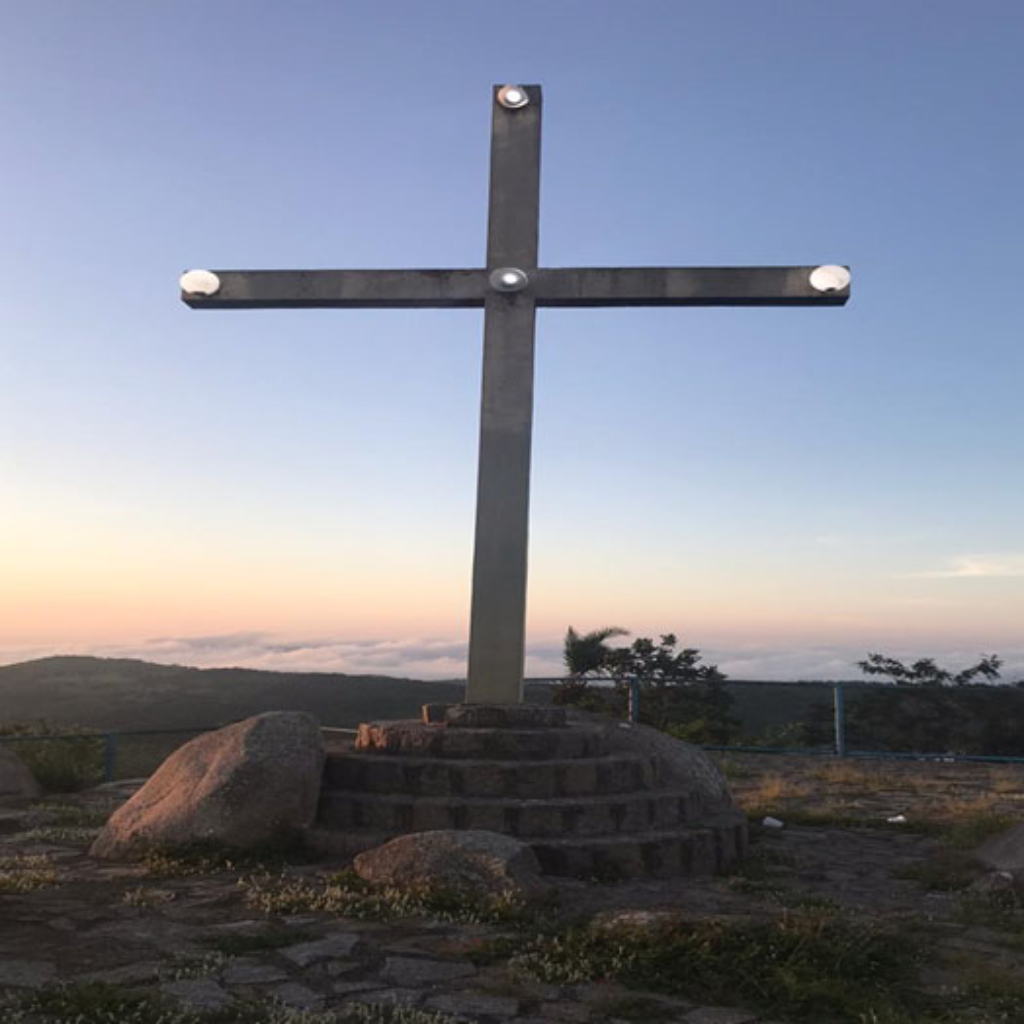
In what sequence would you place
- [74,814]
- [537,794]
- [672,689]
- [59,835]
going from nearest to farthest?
[537,794]
[59,835]
[74,814]
[672,689]

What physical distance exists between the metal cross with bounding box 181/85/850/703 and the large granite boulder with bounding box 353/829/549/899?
2.33 meters

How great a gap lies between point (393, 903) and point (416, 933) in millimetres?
458

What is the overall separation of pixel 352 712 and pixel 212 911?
27.1 meters

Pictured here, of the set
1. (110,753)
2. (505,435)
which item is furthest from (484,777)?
(110,753)

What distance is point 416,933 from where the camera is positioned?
4.93m

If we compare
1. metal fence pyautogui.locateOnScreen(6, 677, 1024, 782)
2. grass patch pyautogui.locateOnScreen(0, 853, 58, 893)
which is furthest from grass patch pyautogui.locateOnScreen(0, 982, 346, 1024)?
metal fence pyautogui.locateOnScreen(6, 677, 1024, 782)

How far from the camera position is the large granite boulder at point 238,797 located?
22.6 ft

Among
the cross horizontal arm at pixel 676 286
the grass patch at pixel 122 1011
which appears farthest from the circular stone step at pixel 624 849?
the cross horizontal arm at pixel 676 286

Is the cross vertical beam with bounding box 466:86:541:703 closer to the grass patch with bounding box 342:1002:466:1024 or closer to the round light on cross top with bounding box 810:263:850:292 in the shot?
the round light on cross top with bounding box 810:263:850:292

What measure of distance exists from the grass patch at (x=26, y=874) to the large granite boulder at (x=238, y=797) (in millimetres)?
426

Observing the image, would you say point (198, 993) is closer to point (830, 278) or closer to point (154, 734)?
point (830, 278)

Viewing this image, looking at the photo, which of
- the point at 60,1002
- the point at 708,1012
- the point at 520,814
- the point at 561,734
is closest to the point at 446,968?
the point at 708,1012

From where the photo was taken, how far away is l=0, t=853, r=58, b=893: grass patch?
596 cm

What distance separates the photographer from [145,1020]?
362cm
